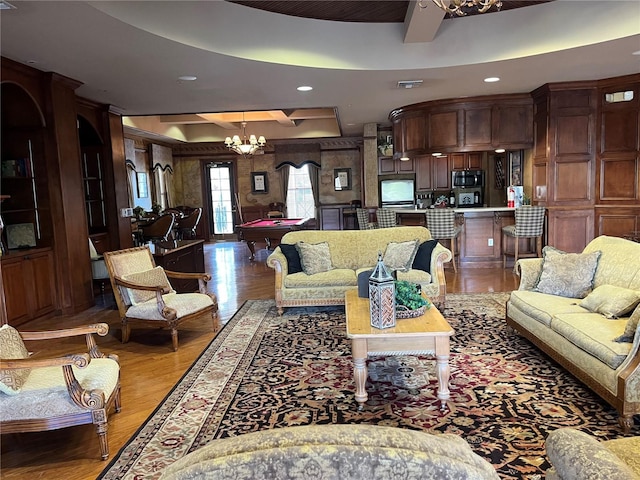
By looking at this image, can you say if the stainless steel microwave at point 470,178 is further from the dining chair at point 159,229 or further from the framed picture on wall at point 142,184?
the framed picture on wall at point 142,184

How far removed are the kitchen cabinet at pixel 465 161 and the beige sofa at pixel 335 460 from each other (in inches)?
410

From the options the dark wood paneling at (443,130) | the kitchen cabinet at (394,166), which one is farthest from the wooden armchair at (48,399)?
the kitchen cabinet at (394,166)

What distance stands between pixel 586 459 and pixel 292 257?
4049 millimetres

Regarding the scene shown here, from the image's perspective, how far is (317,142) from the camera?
12.6 meters

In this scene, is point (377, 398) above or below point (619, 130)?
below

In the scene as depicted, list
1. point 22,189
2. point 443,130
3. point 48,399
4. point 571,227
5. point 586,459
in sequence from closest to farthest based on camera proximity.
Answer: point 586,459
point 48,399
point 22,189
point 571,227
point 443,130

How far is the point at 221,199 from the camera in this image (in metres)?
13.2

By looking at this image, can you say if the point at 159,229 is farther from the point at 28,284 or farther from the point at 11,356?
the point at 11,356

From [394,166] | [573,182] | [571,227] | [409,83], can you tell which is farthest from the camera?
[394,166]

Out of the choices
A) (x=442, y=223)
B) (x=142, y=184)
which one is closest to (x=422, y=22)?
(x=442, y=223)

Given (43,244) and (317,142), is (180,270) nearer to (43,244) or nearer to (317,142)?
(43,244)

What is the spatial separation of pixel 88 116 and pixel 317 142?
692cm

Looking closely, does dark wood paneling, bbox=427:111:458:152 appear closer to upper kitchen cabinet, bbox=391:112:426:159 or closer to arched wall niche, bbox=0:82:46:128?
upper kitchen cabinet, bbox=391:112:426:159

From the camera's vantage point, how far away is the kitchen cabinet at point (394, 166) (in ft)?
35.3
